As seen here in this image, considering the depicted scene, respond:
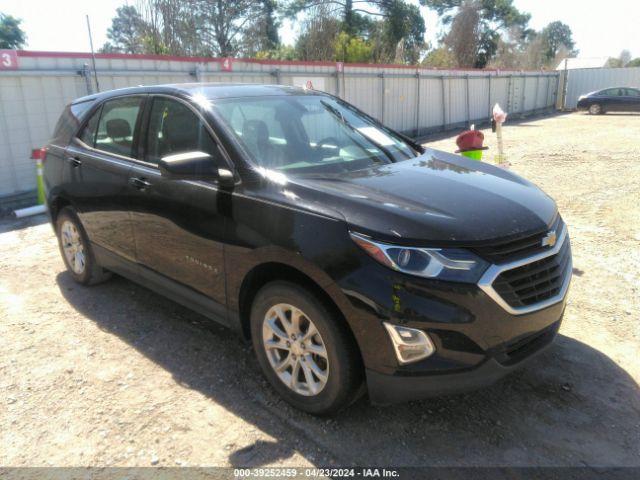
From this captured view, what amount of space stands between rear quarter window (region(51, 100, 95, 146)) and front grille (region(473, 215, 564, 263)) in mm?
A: 3703

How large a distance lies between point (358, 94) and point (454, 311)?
45.4 feet

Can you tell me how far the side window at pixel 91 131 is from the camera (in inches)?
173

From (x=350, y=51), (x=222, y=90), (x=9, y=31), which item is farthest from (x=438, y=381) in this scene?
(x=9, y=31)

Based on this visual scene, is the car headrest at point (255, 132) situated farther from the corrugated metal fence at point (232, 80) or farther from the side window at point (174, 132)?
the corrugated metal fence at point (232, 80)

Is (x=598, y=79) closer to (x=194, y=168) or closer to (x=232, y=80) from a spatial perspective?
(x=232, y=80)

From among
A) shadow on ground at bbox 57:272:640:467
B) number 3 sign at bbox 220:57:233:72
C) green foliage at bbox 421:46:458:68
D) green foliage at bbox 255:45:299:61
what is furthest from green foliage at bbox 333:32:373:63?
shadow on ground at bbox 57:272:640:467

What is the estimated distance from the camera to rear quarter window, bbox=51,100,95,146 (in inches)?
181

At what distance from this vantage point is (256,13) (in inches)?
1253

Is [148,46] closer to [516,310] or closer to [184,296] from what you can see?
[184,296]

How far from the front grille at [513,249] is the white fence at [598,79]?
32.5 meters

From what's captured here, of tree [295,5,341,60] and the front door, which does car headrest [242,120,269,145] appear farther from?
tree [295,5,341,60]

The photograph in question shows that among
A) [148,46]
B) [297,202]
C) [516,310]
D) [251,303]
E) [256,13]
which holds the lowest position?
[251,303]

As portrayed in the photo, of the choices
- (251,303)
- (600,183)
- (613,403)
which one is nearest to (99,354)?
(251,303)

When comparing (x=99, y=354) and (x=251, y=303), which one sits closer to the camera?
(x=251, y=303)
